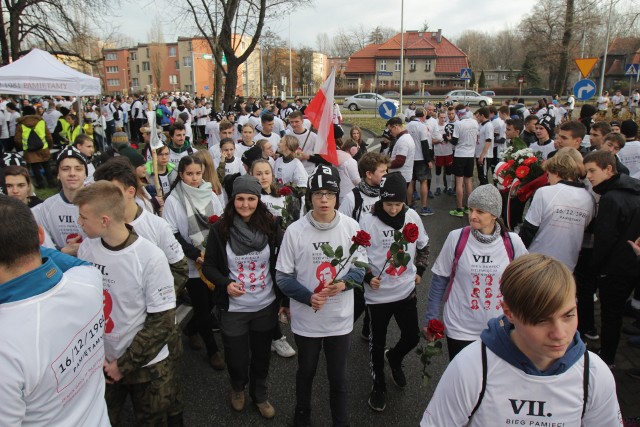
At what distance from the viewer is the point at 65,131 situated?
538 inches

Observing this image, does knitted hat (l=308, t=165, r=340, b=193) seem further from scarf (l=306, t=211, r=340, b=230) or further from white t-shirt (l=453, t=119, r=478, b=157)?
white t-shirt (l=453, t=119, r=478, b=157)

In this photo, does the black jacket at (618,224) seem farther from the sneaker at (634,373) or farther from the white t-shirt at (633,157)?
the white t-shirt at (633,157)

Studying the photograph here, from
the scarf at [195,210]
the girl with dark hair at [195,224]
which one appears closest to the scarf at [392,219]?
the girl with dark hair at [195,224]

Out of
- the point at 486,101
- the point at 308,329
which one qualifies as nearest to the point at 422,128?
the point at 308,329

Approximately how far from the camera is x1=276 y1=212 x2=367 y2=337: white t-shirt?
3342mm

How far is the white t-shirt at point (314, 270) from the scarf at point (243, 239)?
1.03ft

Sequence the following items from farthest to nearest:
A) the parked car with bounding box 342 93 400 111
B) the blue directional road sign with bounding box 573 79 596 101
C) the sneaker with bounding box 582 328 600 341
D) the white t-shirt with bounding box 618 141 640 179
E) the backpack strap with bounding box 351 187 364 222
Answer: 1. the parked car with bounding box 342 93 400 111
2. the blue directional road sign with bounding box 573 79 596 101
3. the white t-shirt with bounding box 618 141 640 179
4. the sneaker with bounding box 582 328 600 341
5. the backpack strap with bounding box 351 187 364 222

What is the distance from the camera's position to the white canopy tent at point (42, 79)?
975 cm

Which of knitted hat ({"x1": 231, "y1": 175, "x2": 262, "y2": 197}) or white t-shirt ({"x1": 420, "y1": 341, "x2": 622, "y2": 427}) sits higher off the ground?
knitted hat ({"x1": 231, "y1": 175, "x2": 262, "y2": 197})

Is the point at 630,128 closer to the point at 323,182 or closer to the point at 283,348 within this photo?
the point at 323,182

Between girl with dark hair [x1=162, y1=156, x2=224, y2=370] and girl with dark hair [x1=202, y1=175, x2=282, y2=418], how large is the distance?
2.69 ft

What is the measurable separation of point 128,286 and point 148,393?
719 mm

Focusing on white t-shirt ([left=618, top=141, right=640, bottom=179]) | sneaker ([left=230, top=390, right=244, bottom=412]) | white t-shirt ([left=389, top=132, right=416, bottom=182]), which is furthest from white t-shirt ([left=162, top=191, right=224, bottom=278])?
white t-shirt ([left=618, top=141, right=640, bottom=179])

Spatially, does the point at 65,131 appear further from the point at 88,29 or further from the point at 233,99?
the point at 88,29
